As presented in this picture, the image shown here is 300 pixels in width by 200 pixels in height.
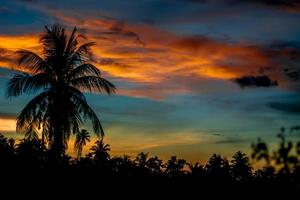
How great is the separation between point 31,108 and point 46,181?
13.1 metres

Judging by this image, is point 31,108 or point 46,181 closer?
point 46,181

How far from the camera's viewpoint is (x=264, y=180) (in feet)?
37.2

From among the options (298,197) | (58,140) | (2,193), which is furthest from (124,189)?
(58,140)

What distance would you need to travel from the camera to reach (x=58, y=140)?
24469 millimetres

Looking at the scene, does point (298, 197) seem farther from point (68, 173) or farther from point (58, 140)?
point (58, 140)

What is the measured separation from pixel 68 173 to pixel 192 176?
321 cm

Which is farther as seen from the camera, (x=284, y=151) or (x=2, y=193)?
(x=2, y=193)

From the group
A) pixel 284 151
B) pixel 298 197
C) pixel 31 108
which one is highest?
pixel 31 108

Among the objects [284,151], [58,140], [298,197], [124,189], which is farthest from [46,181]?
[58,140]

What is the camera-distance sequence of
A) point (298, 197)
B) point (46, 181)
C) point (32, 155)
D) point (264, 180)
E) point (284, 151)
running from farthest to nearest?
point (32, 155)
point (46, 181)
point (264, 180)
point (298, 197)
point (284, 151)

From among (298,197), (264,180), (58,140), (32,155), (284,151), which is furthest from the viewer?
(58,140)

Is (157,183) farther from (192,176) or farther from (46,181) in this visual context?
(46,181)

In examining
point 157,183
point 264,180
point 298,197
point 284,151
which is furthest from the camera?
point 157,183

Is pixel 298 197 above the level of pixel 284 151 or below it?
below
